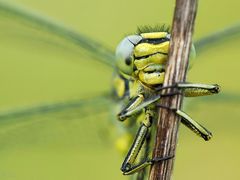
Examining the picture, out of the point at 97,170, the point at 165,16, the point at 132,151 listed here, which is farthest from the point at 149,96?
the point at 165,16

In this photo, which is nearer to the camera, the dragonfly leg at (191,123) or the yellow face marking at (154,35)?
the dragonfly leg at (191,123)

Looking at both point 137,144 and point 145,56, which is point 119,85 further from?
point 145,56

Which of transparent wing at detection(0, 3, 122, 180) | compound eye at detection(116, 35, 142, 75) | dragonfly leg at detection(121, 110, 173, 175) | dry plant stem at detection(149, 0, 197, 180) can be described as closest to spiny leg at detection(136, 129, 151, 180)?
dragonfly leg at detection(121, 110, 173, 175)

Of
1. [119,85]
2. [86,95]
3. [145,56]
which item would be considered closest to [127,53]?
[145,56]

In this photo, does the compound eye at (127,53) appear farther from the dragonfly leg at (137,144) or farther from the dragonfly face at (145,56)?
the dragonfly leg at (137,144)

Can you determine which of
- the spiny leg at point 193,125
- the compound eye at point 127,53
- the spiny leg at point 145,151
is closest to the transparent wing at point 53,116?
the spiny leg at point 145,151

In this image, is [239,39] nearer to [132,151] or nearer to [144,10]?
[132,151]
